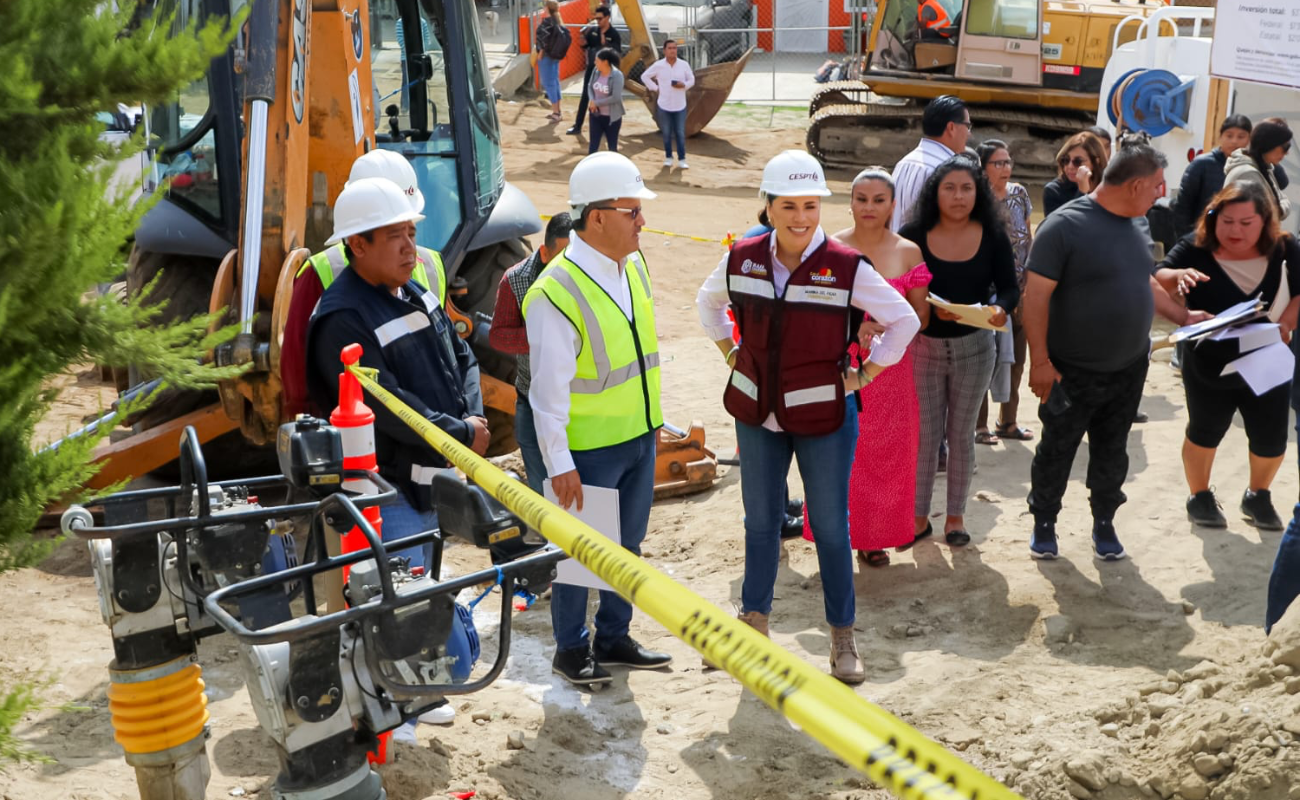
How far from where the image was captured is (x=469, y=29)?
7.15 m

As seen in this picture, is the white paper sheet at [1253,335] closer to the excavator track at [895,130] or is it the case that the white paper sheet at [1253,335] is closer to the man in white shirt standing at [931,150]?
the man in white shirt standing at [931,150]

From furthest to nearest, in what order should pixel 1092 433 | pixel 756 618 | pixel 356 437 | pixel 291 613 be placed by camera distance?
pixel 1092 433, pixel 756 618, pixel 356 437, pixel 291 613

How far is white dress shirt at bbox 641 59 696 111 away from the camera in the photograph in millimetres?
18141

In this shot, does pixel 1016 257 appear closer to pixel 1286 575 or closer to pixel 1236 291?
pixel 1236 291

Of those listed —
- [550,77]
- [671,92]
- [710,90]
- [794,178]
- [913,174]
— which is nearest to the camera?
[794,178]

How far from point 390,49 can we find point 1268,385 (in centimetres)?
493

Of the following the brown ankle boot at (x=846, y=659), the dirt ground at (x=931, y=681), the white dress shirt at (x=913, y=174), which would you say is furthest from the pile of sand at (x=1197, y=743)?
the white dress shirt at (x=913, y=174)

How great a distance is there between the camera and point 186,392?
5.99 metres

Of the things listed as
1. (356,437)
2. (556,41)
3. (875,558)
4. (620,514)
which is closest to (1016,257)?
(875,558)

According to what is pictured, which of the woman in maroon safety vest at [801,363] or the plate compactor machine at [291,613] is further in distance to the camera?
the woman in maroon safety vest at [801,363]

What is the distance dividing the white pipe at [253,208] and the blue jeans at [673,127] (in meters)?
13.6

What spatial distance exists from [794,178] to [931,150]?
7.89ft

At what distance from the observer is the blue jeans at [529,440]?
4.79 m

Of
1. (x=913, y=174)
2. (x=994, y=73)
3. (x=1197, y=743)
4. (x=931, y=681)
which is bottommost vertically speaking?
(x=931, y=681)
